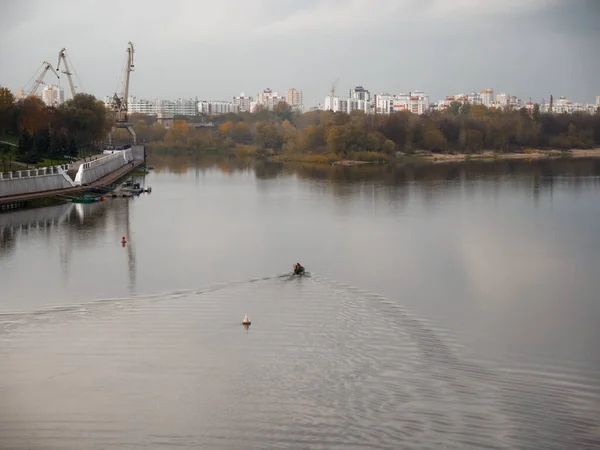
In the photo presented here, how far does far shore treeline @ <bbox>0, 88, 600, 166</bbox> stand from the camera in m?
22.1

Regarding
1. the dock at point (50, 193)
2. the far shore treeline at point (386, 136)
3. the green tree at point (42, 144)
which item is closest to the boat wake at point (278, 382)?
the dock at point (50, 193)

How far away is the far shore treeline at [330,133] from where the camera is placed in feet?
72.4

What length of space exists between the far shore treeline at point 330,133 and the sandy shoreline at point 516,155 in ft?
2.15

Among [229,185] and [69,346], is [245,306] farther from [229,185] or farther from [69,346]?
[229,185]

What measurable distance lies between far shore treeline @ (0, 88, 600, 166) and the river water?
9.40 meters

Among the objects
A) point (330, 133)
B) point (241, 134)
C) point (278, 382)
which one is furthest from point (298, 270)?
point (241, 134)

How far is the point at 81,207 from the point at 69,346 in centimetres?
902

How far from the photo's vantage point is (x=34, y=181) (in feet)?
48.6

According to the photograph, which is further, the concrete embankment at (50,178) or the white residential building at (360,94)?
the white residential building at (360,94)

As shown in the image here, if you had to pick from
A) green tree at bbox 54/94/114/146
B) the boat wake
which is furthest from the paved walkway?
the boat wake

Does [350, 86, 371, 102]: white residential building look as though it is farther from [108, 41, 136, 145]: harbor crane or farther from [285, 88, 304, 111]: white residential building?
[108, 41, 136, 145]: harbor crane

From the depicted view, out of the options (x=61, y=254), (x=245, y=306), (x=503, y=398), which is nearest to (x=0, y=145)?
(x=61, y=254)

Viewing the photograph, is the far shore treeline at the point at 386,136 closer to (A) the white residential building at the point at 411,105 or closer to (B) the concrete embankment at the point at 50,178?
(B) the concrete embankment at the point at 50,178

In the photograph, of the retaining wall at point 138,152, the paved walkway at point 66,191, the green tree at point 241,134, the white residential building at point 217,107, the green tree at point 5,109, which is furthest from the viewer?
the white residential building at point 217,107
